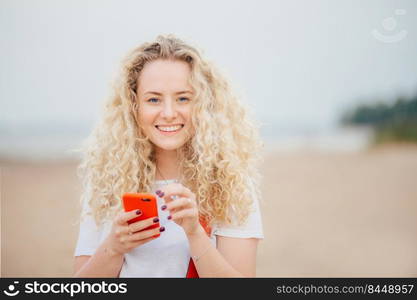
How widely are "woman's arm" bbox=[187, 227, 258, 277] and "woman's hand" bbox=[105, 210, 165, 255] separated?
19 centimetres

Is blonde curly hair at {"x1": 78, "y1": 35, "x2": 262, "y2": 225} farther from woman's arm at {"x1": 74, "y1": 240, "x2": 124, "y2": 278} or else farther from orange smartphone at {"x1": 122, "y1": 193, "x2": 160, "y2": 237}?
orange smartphone at {"x1": 122, "y1": 193, "x2": 160, "y2": 237}

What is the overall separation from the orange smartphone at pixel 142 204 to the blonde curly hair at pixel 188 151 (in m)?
0.31

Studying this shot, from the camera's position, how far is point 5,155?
41.0 ft

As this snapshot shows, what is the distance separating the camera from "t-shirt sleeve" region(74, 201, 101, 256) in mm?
2143

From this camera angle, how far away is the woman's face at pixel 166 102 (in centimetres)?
209

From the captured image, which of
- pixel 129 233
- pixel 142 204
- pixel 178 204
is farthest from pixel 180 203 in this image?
pixel 129 233

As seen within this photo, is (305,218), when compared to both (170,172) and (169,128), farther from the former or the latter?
(169,128)

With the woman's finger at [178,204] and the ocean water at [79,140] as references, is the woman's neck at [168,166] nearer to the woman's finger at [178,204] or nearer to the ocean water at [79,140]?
the woman's finger at [178,204]

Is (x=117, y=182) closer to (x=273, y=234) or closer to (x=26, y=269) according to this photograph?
(x=26, y=269)

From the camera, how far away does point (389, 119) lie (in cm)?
1523

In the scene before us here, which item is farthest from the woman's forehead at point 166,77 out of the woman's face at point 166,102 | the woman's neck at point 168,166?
the woman's neck at point 168,166

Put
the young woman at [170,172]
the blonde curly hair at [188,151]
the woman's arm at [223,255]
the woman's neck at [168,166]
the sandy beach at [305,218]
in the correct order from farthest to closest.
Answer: the sandy beach at [305,218] → the woman's neck at [168,166] → the blonde curly hair at [188,151] → the young woman at [170,172] → the woman's arm at [223,255]

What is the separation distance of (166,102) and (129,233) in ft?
2.14


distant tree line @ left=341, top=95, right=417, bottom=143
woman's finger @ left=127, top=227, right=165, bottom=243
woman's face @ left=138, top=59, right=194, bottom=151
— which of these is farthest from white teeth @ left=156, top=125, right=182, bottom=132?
distant tree line @ left=341, top=95, right=417, bottom=143
